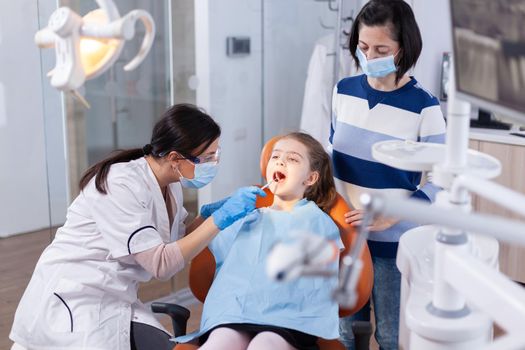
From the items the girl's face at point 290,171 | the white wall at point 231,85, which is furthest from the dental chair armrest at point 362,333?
the white wall at point 231,85

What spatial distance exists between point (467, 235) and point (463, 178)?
0.08 meters

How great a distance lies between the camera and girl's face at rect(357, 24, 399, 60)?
176 cm

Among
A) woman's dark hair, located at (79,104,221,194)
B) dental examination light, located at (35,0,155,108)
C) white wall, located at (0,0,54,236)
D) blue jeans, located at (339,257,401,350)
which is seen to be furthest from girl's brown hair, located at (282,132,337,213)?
white wall, located at (0,0,54,236)

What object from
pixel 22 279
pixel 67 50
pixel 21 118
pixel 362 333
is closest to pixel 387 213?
pixel 67 50

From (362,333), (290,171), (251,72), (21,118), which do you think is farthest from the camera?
(251,72)

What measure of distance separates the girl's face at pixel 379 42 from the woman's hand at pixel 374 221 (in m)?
0.43

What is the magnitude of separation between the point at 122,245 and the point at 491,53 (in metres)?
1.11

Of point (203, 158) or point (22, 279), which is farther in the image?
point (22, 279)

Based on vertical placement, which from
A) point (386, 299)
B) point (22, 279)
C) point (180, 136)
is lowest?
point (22, 279)

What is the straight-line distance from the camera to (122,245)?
166cm

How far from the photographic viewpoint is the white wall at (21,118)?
2.62 m

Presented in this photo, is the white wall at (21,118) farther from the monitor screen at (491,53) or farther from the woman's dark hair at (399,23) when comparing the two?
the monitor screen at (491,53)

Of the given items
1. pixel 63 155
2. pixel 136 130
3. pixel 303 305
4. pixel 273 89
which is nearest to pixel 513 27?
pixel 303 305

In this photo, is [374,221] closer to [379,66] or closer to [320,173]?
[320,173]
